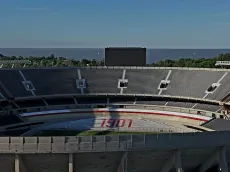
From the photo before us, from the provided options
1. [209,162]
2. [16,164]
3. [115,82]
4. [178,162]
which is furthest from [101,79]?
[16,164]

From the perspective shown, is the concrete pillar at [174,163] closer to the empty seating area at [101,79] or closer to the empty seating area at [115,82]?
→ the empty seating area at [115,82]

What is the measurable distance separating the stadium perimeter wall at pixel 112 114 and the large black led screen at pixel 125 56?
15.5 meters

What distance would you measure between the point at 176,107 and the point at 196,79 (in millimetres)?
9162

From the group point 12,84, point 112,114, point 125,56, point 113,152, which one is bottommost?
point 113,152

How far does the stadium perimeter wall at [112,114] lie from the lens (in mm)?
53550

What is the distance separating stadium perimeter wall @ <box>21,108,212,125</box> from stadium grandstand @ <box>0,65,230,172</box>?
0.14 m

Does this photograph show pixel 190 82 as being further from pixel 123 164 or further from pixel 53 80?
pixel 123 164

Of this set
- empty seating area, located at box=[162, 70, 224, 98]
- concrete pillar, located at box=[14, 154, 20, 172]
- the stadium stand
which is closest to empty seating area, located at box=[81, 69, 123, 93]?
empty seating area, located at box=[162, 70, 224, 98]

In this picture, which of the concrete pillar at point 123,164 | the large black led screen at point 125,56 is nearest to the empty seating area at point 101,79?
the large black led screen at point 125,56

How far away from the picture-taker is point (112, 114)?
57.2 meters

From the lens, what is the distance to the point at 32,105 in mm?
58938

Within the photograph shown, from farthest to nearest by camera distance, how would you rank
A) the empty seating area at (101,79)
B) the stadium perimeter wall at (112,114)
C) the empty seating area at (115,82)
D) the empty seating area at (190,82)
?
the empty seating area at (101,79) < the empty seating area at (190,82) < the empty seating area at (115,82) < the stadium perimeter wall at (112,114)

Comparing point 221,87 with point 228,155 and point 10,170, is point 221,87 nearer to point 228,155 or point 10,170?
point 228,155

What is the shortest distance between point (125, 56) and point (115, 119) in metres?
19.6
